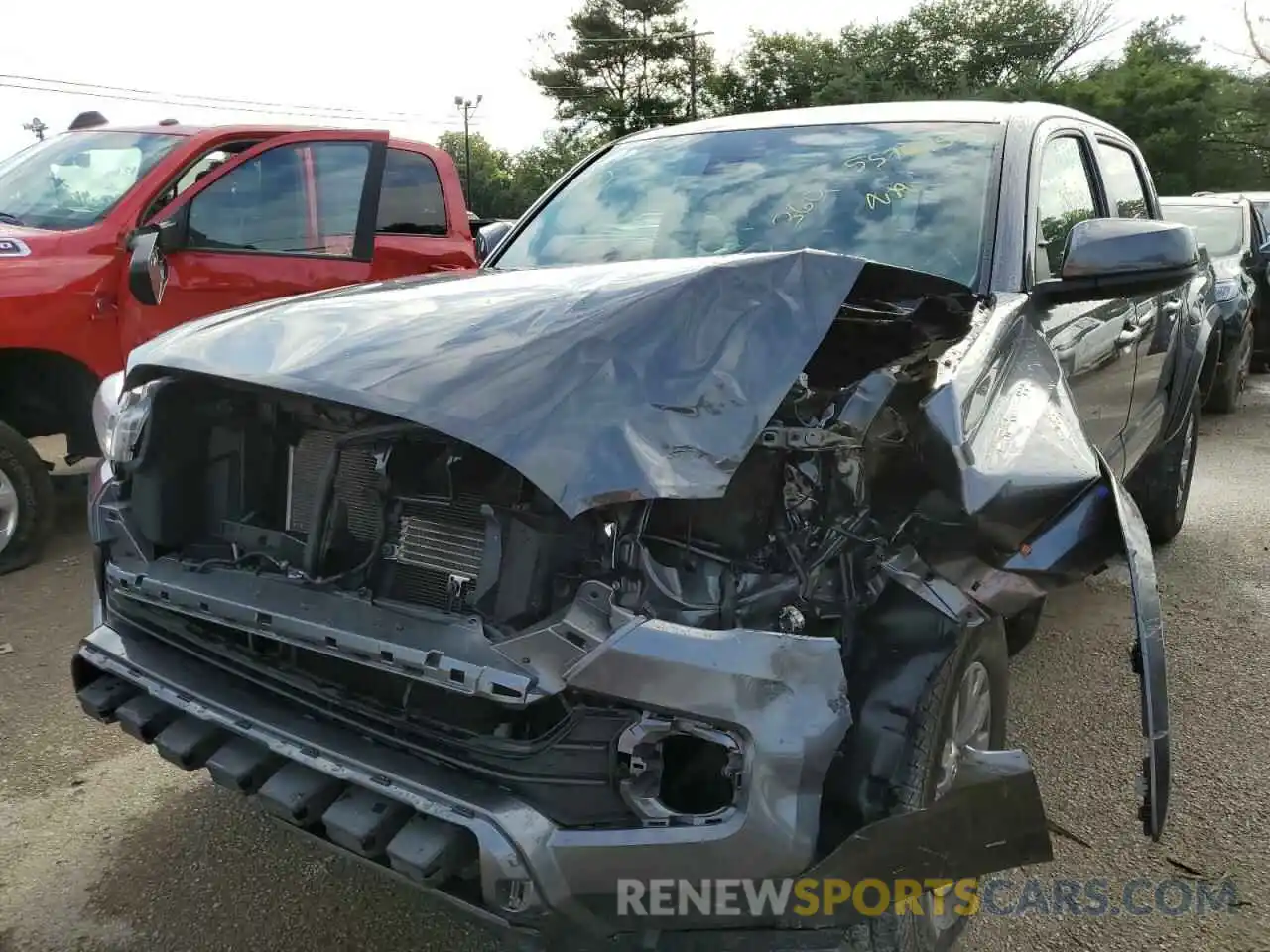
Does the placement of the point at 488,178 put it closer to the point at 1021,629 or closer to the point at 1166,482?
the point at 1166,482

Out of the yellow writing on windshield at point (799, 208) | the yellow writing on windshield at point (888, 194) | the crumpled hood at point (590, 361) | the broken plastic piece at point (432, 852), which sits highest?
the yellow writing on windshield at point (888, 194)

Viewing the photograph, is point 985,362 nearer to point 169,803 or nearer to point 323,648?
point 323,648

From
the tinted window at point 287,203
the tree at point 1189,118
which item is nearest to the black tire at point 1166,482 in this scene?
the tinted window at point 287,203

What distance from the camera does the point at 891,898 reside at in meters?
1.78

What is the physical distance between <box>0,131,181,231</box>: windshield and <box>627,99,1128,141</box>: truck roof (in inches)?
114

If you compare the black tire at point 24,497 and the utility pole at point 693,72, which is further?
the utility pole at point 693,72

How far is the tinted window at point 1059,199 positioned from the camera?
305 cm

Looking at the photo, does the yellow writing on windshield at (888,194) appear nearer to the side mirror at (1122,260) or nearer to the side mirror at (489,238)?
the side mirror at (1122,260)

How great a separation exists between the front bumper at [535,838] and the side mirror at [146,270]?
2973mm

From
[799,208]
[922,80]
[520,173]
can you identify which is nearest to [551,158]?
[520,173]

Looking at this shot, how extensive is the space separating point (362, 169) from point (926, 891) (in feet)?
15.4

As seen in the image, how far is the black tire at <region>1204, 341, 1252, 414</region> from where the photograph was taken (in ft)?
27.6

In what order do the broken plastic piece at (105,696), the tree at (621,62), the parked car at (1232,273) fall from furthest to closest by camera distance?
the tree at (621,62), the parked car at (1232,273), the broken plastic piece at (105,696)

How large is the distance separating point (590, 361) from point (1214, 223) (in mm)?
9267
